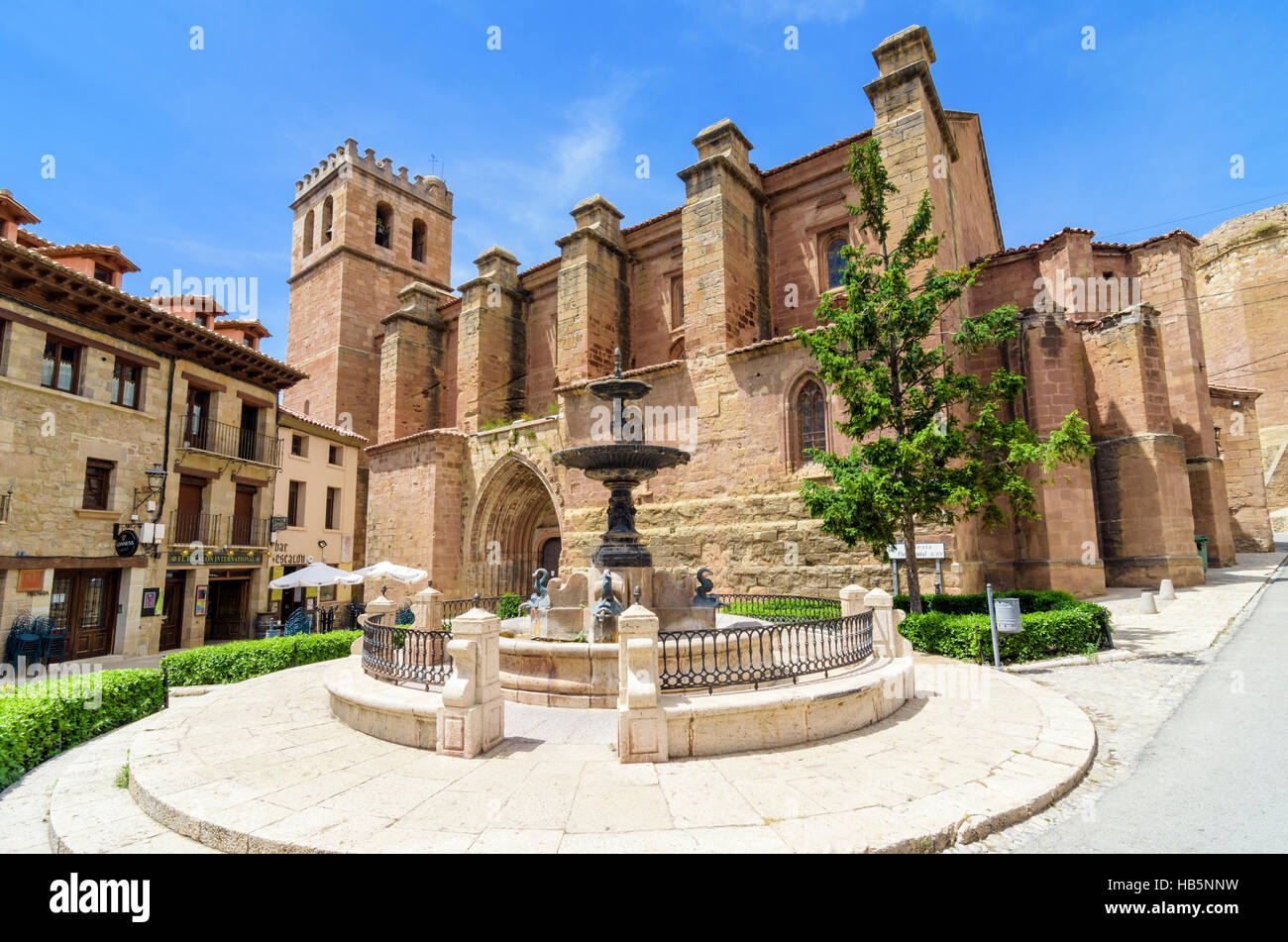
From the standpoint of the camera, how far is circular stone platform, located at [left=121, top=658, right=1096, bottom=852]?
3.62 meters

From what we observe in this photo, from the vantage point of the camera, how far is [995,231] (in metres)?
25.5

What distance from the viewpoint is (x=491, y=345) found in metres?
22.2

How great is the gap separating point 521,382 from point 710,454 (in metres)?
10.1

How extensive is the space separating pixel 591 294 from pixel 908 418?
37.6ft

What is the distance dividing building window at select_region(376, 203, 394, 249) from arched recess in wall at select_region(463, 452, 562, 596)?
17635 millimetres

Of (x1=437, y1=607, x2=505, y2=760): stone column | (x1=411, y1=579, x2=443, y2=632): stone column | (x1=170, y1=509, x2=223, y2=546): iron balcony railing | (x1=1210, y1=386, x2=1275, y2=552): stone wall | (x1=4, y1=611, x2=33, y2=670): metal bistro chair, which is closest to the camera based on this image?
(x1=437, y1=607, x2=505, y2=760): stone column

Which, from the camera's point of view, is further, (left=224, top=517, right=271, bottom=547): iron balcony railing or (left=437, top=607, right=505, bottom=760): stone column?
(left=224, top=517, right=271, bottom=547): iron balcony railing

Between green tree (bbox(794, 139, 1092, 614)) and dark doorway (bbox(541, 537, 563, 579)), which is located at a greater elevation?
green tree (bbox(794, 139, 1092, 614))

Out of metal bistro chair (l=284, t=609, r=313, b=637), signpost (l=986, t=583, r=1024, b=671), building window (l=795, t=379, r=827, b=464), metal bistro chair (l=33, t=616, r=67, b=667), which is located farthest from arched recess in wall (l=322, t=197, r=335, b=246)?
signpost (l=986, t=583, r=1024, b=671)

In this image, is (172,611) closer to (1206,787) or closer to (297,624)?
(297,624)

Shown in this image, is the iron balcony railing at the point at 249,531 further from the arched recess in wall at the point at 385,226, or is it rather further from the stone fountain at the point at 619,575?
the arched recess in wall at the point at 385,226

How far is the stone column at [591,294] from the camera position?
62.4 feet

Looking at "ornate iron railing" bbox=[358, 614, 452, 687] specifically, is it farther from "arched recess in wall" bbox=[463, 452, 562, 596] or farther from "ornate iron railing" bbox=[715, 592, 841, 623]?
"arched recess in wall" bbox=[463, 452, 562, 596]
